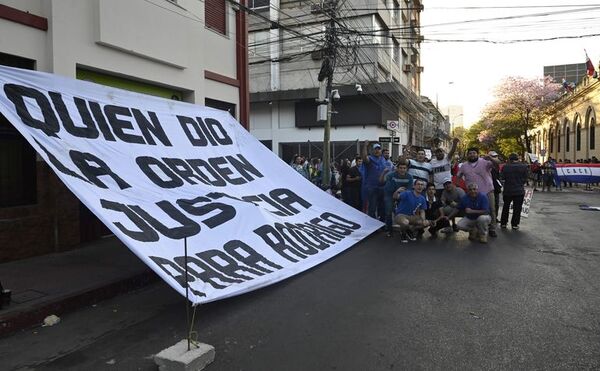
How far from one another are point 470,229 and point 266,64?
78.8 feet

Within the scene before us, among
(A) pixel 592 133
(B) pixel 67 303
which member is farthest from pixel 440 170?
(A) pixel 592 133

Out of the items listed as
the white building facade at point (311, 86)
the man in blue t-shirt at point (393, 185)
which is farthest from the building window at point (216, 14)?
the white building facade at point (311, 86)

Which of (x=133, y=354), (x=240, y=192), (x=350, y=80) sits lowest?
(x=133, y=354)

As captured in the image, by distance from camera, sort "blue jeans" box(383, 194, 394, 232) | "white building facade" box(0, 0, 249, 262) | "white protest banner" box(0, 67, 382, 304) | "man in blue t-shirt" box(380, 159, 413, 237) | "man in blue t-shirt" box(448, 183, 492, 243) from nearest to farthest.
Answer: "white protest banner" box(0, 67, 382, 304) < "white building facade" box(0, 0, 249, 262) < "man in blue t-shirt" box(448, 183, 492, 243) < "man in blue t-shirt" box(380, 159, 413, 237) < "blue jeans" box(383, 194, 394, 232)

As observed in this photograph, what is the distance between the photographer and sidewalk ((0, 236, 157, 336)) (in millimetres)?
4605

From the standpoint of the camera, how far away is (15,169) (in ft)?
22.9

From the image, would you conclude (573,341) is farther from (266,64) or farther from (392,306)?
(266,64)

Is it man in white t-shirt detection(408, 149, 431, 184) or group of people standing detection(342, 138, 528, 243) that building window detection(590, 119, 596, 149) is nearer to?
group of people standing detection(342, 138, 528, 243)

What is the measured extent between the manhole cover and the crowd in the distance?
600 centimetres

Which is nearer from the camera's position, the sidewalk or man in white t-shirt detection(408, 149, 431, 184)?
the sidewalk

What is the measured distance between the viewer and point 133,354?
3877 millimetres

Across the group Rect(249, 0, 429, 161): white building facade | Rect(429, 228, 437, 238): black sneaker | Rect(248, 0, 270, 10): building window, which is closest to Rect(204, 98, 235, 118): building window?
Rect(429, 228, 437, 238): black sneaker

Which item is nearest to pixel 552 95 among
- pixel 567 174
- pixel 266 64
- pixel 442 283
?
pixel 567 174

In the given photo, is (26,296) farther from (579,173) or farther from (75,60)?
(579,173)
